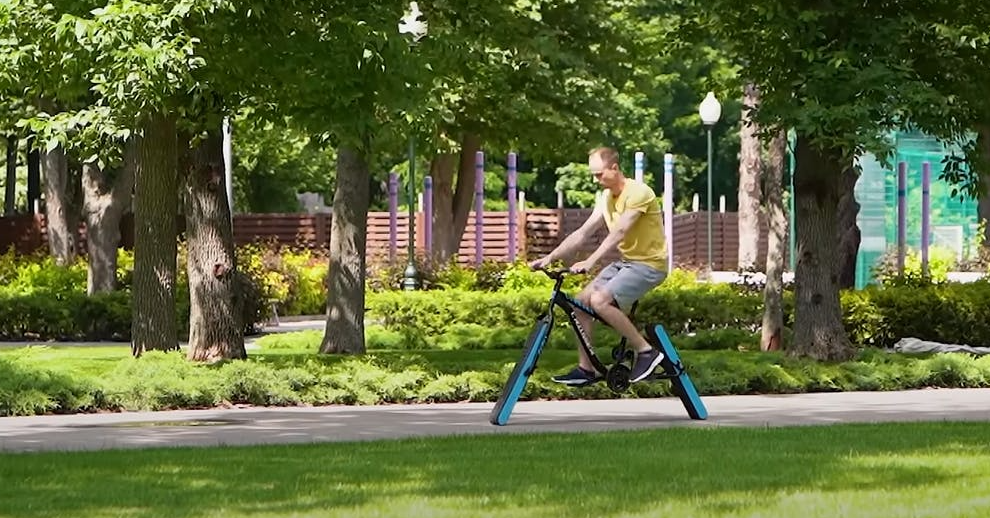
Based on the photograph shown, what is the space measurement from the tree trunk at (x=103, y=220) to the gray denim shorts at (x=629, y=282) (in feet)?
68.6

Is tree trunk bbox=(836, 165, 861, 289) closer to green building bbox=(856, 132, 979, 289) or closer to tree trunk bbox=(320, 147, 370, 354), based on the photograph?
green building bbox=(856, 132, 979, 289)

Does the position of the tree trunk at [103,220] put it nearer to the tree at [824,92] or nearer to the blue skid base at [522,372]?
the tree at [824,92]

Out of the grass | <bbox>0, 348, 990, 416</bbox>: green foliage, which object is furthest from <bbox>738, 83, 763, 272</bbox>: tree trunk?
the grass

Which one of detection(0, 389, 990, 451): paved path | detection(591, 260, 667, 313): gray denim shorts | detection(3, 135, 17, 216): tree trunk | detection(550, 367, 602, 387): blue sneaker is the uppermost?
detection(3, 135, 17, 216): tree trunk

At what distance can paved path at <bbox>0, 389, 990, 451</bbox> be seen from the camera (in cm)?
1348

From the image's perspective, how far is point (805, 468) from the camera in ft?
35.4

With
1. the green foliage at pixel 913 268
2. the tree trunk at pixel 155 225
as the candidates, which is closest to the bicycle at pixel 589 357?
the tree trunk at pixel 155 225

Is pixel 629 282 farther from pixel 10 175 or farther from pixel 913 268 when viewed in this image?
pixel 10 175

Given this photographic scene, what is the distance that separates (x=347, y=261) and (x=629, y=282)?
10.6m

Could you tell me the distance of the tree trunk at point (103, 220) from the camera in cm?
3475

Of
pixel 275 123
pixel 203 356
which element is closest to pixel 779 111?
pixel 275 123

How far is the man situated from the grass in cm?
115

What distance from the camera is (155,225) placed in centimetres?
2039

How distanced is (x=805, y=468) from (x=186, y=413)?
6.32m
